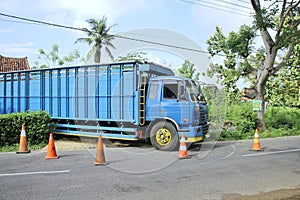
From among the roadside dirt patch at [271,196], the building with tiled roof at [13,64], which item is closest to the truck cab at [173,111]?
the roadside dirt patch at [271,196]

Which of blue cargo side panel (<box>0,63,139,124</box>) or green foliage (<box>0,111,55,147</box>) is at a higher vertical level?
blue cargo side panel (<box>0,63,139,124</box>)

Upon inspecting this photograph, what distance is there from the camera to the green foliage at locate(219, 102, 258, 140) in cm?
1592

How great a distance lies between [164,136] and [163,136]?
0.03 m

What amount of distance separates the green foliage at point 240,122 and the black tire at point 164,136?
5.98 metres

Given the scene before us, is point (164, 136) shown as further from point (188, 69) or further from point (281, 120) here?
point (281, 120)

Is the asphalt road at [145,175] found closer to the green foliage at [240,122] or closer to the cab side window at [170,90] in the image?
the cab side window at [170,90]

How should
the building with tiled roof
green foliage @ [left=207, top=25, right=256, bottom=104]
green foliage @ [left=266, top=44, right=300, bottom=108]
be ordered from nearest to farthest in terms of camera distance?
1. green foliage @ [left=207, top=25, right=256, bottom=104]
2. the building with tiled roof
3. green foliage @ [left=266, top=44, right=300, bottom=108]

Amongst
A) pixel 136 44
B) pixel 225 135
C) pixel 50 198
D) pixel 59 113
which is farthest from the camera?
pixel 225 135

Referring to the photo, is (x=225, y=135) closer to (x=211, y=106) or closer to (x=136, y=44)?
(x=211, y=106)

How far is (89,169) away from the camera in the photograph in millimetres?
7492

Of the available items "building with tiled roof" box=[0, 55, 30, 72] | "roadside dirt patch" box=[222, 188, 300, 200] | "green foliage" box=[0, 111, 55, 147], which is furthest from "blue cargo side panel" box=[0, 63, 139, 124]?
"building with tiled roof" box=[0, 55, 30, 72]

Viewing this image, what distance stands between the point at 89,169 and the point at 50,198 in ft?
7.44

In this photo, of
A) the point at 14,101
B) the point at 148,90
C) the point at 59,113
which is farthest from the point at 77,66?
the point at 14,101

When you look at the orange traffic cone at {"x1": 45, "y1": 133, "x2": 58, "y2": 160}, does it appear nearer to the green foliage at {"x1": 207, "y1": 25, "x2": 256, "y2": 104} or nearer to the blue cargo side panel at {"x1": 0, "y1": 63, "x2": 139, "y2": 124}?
the blue cargo side panel at {"x1": 0, "y1": 63, "x2": 139, "y2": 124}
